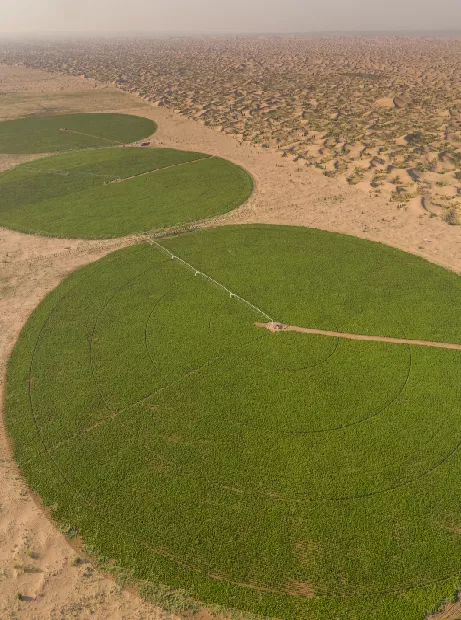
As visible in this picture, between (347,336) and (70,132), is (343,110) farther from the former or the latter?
(347,336)

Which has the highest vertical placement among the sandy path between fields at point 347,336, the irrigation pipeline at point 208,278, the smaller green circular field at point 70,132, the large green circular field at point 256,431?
the smaller green circular field at point 70,132

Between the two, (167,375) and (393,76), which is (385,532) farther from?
(393,76)

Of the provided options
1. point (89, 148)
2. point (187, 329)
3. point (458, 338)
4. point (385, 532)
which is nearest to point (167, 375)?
point (187, 329)

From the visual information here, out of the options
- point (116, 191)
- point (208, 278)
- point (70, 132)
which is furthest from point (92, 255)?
point (70, 132)

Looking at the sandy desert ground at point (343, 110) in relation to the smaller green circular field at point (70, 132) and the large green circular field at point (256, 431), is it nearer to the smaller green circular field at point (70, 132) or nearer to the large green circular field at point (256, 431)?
the smaller green circular field at point (70, 132)

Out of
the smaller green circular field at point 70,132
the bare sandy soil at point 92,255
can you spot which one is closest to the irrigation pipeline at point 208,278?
the bare sandy soil at point 92,255
